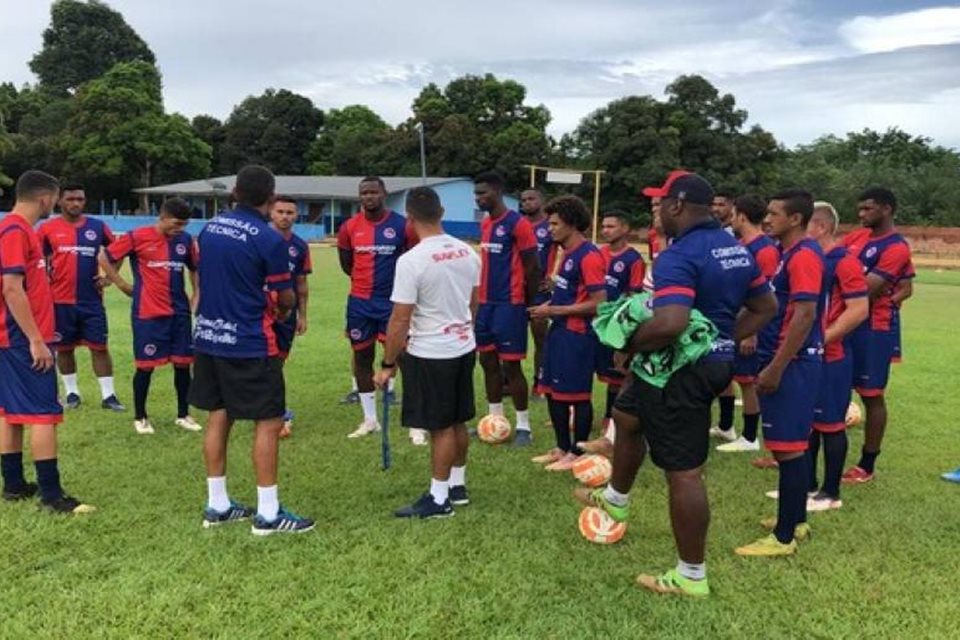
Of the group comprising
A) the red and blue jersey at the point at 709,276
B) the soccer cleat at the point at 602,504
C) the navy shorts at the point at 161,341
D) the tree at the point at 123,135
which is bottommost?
the soccer cleat at the point at 602,504

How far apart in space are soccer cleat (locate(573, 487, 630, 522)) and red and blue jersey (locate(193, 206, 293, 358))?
7.74ft

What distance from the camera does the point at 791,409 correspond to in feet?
16.4

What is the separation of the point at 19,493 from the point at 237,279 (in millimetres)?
2444

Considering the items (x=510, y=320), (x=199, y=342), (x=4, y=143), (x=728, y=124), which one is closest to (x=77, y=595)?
(x=199, y=342)

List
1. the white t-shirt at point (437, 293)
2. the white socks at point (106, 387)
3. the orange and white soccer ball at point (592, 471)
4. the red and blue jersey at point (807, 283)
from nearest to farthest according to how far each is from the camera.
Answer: the red and blue jersey at point (807, 283) < the white t-shirt at point (437, 293) < the orange and white soccer ball at point (592, 471) < the white socks at point (106, 387)

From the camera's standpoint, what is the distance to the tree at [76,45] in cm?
8975

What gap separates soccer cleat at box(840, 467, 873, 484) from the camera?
21.4 feet

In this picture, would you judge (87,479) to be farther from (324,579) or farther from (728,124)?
(728,124)

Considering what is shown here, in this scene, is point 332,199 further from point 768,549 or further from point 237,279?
point 768,549

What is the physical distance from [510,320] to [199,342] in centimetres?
333

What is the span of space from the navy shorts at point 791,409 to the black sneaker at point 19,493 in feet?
17.2

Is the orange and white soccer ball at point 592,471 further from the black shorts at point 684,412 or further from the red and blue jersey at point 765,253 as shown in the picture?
the red and blue jersey at point 765,253

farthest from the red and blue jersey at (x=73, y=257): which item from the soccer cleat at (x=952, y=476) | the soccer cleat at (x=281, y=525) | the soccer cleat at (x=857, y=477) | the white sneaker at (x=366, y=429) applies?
the soccer cleat at (x=952, y=476)

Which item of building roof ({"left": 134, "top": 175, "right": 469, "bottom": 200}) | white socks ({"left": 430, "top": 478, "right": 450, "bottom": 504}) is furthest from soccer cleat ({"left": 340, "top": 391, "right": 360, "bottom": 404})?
building roof ({"left": 134, "top": 175, "right": 469, "bottom": 200})
